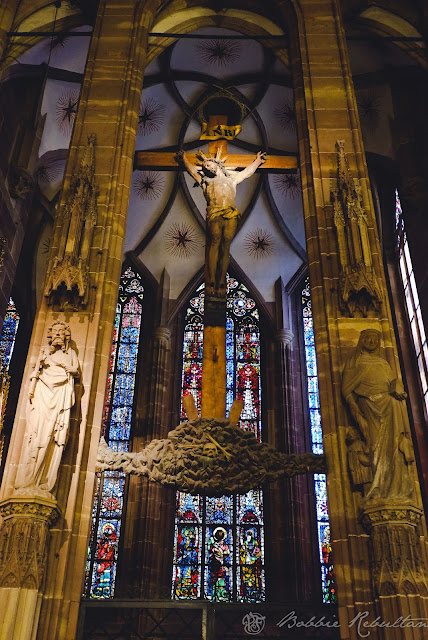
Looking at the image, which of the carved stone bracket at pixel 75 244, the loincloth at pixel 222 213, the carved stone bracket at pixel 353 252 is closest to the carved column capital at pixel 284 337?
the loincloth at pixel 222 213

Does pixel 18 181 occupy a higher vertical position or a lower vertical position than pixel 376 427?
higher

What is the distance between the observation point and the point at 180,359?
16438 mm

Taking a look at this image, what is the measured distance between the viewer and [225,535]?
14008 mm

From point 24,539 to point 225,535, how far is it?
7.81 metres

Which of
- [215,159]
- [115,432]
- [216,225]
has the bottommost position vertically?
[115,432]

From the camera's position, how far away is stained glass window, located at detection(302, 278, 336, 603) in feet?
44.3

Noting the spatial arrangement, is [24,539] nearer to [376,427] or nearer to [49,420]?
[49,420]

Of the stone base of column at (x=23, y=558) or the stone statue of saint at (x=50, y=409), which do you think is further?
the stone statue of saint at (x=50, y=409)

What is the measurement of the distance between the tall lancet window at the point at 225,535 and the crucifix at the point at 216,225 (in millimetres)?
5896

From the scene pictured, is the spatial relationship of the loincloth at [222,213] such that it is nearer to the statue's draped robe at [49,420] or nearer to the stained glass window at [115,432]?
the statue's draped robe at [49,420]

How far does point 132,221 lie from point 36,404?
35.3ft

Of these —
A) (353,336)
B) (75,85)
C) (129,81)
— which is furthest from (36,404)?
(75,85)

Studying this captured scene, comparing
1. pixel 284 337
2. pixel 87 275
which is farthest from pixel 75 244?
pixel 284 337

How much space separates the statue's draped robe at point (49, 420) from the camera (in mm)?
7207
